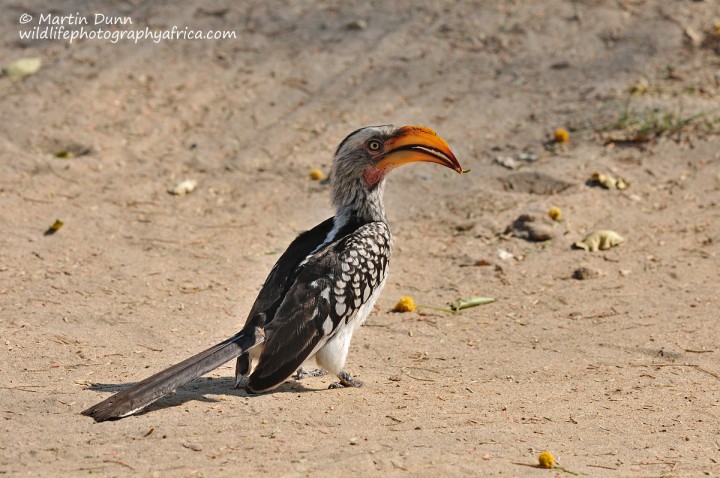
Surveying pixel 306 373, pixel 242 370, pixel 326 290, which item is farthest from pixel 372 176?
pixel 242 370

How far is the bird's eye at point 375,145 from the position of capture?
534cm

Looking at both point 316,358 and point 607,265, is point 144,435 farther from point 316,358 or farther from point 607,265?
point 607,265

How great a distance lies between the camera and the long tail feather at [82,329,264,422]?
4109mm

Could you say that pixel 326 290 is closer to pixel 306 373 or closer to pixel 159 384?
pixel 306 373

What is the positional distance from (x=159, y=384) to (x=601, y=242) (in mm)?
3770

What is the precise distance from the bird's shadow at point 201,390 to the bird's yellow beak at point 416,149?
4.49ft

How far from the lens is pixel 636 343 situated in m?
5.39

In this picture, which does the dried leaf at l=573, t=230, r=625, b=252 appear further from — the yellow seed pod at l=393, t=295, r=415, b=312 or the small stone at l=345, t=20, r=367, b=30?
the small stone at l=345, t=20, r=367, b=30

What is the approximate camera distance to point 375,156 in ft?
17.5

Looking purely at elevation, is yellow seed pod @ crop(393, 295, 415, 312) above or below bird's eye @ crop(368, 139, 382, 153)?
below

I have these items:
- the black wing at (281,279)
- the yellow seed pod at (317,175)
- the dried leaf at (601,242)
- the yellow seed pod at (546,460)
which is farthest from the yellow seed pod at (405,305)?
the yellow seed pod at (546,460)

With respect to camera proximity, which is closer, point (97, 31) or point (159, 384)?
point (159, 384)

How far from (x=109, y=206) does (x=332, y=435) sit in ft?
13.0

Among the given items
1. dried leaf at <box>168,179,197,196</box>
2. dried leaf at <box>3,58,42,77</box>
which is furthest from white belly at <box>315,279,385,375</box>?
dried leaf at <box>3,58,42,77</box>
